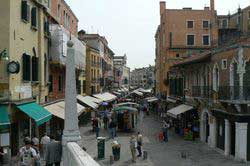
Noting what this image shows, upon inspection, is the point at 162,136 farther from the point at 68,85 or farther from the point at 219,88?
the point at 68,85

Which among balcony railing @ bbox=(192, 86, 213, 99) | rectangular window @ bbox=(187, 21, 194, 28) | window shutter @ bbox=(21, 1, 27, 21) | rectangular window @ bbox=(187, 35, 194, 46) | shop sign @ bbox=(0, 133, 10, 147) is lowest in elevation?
shop sign @ bbox=(0, 133, 10, 147)

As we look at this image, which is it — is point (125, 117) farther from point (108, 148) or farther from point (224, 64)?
point (224, 64)

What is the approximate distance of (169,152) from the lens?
1067 inches

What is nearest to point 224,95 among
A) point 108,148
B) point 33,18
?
point 108,148

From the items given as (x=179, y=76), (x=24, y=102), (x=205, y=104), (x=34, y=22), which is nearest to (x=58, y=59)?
(x=34, y=22)

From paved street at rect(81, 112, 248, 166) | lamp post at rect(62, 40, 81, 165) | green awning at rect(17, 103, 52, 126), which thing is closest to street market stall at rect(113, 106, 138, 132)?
paved street at rect(81, 112, 248, 166)

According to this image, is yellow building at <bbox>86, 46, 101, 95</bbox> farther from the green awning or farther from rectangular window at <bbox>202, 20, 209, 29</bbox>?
the green awning

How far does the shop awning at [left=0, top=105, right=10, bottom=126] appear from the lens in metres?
19.2

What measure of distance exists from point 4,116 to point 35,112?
117 inches

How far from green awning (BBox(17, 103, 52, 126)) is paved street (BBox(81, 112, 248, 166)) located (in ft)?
12.5

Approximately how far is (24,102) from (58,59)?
8767 millimetres

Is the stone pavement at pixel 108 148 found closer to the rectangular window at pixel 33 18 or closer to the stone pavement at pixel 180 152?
the stone pavement at pixel 180 152

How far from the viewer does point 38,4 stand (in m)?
26.2

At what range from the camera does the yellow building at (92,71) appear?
192ft
